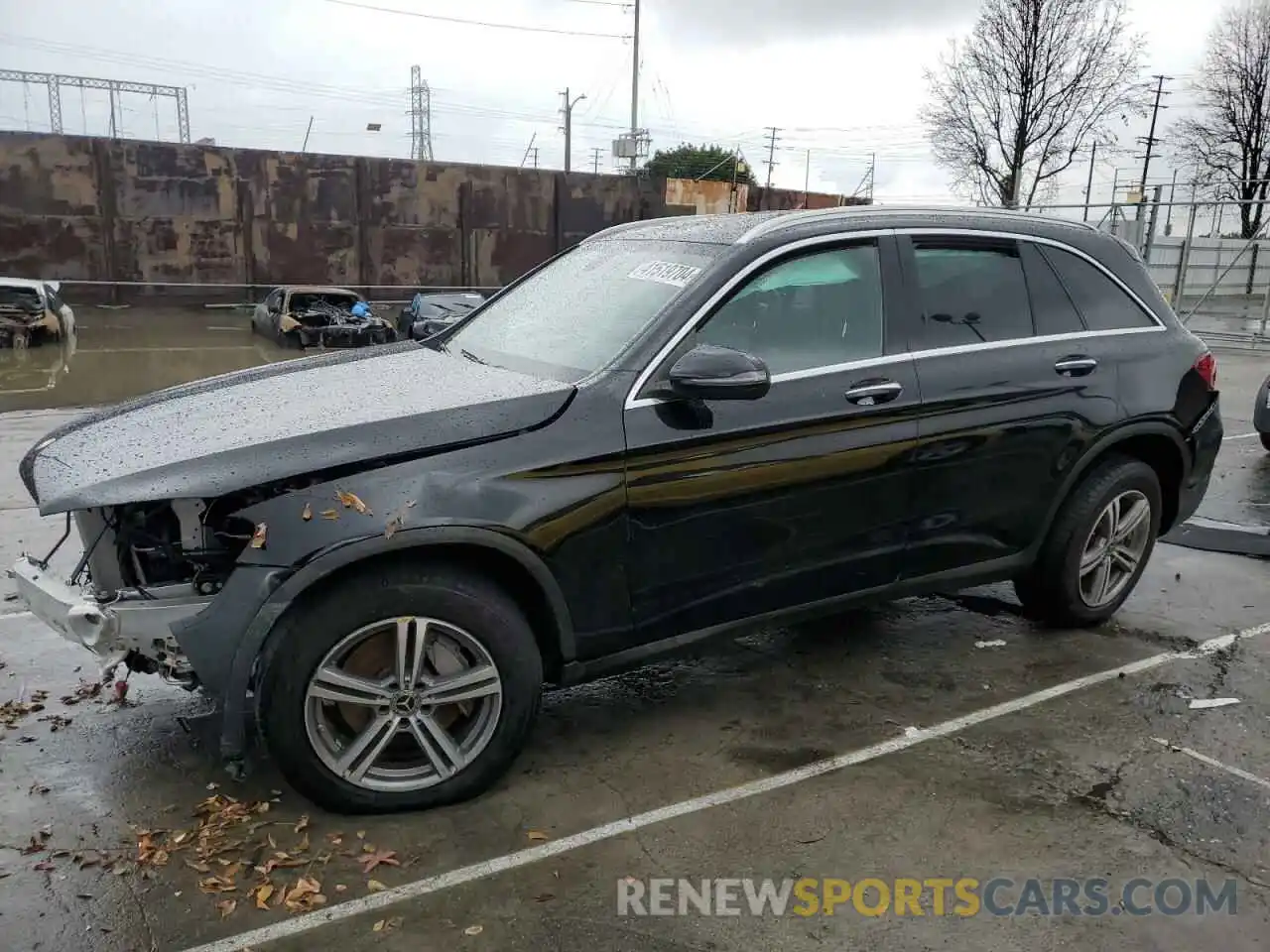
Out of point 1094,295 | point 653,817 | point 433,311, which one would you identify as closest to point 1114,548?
point 1094,295

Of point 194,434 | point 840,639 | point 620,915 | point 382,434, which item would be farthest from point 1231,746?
point 194,434

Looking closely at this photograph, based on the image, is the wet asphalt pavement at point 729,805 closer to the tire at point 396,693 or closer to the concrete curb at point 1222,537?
the tire at point 396,693

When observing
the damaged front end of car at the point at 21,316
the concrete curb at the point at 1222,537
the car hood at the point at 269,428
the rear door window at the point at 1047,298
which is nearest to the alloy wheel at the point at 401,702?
the car hood at the point at 269,428

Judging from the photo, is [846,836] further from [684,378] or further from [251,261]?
[251,261]

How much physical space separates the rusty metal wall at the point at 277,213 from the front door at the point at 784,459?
24.9 m

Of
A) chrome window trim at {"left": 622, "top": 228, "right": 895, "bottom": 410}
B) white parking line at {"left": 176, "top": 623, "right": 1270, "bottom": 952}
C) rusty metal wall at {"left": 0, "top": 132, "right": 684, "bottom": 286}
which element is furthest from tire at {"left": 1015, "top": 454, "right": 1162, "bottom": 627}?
rusty metal wall at {"left": 0, "top": 132, "right": 684, "bottom": 286}

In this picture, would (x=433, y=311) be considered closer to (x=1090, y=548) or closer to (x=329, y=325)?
(x=329, y=325)

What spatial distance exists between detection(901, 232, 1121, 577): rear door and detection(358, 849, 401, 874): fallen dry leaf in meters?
2.26

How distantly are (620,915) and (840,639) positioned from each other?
7.35 ft

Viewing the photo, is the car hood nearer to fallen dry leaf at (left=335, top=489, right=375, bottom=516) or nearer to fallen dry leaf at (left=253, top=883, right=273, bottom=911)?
fallen dry leaf at (left=335, top=489, right=375, bottom=516)

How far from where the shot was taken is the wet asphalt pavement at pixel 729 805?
2.70 metres

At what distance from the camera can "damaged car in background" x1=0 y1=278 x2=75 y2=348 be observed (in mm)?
16547

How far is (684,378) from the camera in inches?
126

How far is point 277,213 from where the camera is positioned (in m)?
25.8
